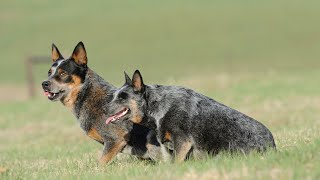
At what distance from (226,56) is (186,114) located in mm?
42607

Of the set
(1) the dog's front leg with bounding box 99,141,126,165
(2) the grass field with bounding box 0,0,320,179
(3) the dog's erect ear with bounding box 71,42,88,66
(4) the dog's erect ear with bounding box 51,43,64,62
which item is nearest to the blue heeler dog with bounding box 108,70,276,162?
(2) the grass field with bounding box 0,0,320,179

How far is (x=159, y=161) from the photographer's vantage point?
408 inches

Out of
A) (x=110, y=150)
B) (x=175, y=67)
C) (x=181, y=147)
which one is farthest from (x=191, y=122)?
(x=175, y=67)

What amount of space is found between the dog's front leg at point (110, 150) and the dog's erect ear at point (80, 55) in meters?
1.41

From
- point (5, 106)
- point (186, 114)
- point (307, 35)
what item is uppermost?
point (307, 35)

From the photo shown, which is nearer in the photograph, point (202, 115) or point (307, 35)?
point (202, 115)

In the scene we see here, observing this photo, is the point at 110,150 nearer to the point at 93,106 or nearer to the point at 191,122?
the point at 93,106

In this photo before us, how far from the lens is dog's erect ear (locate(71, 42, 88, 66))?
36.8ft

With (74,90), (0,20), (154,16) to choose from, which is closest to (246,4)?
(154,16)

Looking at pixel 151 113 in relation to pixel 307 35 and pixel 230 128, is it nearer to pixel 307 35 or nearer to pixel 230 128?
pixel 230 128

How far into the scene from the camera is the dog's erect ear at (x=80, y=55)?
11219 millimetres

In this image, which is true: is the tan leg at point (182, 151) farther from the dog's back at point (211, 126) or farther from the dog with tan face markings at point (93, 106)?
the dog with tan face markings at point (93, 106)

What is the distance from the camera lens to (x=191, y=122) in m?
9.84

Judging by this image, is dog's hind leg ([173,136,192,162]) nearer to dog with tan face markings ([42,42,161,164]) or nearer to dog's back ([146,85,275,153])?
dog's back ([146,85,275,153])
